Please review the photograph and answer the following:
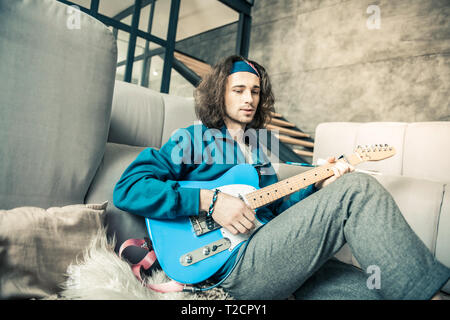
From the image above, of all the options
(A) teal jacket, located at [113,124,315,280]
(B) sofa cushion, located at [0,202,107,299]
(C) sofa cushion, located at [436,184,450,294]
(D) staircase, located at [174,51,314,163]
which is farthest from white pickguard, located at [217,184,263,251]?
(D) staircase, located at [174,51,314,163]

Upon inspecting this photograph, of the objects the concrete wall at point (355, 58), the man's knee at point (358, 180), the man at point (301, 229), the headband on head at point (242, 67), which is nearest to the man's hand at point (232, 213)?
the man at point (301, 229)

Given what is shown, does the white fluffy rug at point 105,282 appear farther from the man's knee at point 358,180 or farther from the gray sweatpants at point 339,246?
the man's knee at point 358,180

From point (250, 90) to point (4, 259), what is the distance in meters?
1.10

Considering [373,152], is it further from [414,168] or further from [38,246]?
[38,246]

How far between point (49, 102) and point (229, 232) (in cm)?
74

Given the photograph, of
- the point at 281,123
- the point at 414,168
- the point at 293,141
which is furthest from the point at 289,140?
the point at 414,168

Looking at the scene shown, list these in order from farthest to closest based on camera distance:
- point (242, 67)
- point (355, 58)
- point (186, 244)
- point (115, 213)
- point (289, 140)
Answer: point (355, 58) → point (289, 140) → point (242, 67) → point (115, 213) → point (186, 244)

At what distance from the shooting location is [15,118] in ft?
2.82

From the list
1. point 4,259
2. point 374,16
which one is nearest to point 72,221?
point 4,259

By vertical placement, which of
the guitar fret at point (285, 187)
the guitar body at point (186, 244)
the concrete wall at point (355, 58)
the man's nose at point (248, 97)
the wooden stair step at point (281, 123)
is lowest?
the guitar body at point (186, 244)

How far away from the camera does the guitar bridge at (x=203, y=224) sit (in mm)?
935

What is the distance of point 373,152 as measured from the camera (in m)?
1.23

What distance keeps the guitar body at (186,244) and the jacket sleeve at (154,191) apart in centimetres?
5
